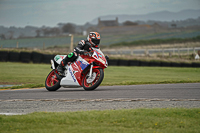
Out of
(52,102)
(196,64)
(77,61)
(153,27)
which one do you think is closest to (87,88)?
(77,61)

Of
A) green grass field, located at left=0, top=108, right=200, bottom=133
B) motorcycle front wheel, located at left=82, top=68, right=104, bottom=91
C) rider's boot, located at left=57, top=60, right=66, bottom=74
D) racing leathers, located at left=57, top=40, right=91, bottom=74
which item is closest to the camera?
green grass field, located at left=0, top=108, right=200, bottom=133

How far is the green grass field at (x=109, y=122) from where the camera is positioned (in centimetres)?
536

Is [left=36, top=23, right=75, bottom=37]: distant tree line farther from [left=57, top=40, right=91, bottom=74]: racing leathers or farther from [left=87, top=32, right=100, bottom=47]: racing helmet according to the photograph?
[left=87, top=32, right=100, bottom=47]: racing helmet

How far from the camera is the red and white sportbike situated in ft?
35.0

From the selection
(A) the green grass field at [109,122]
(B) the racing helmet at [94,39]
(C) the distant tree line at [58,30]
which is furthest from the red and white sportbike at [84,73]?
(C) the distant tree line at [58,30]

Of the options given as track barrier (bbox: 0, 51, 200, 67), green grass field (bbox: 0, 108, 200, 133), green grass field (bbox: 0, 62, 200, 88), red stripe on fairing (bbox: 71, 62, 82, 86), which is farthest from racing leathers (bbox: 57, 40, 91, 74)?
track barrier (bbox: 0, 51, 200, 67)

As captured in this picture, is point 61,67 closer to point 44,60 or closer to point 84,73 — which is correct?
point 84,73

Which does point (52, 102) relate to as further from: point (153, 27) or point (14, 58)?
point (153, 27)

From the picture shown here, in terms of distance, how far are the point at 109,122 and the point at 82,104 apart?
2234 mm

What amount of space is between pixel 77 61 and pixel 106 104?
3555mm

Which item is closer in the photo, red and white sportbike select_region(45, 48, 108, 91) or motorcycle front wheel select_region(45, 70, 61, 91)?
red and white sportbike select_region(45, 48, 108, 91)

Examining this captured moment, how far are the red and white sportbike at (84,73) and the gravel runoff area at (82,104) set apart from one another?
2.22m

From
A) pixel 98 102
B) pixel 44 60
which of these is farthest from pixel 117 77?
pixel 98 102

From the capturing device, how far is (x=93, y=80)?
10789 millimetres
